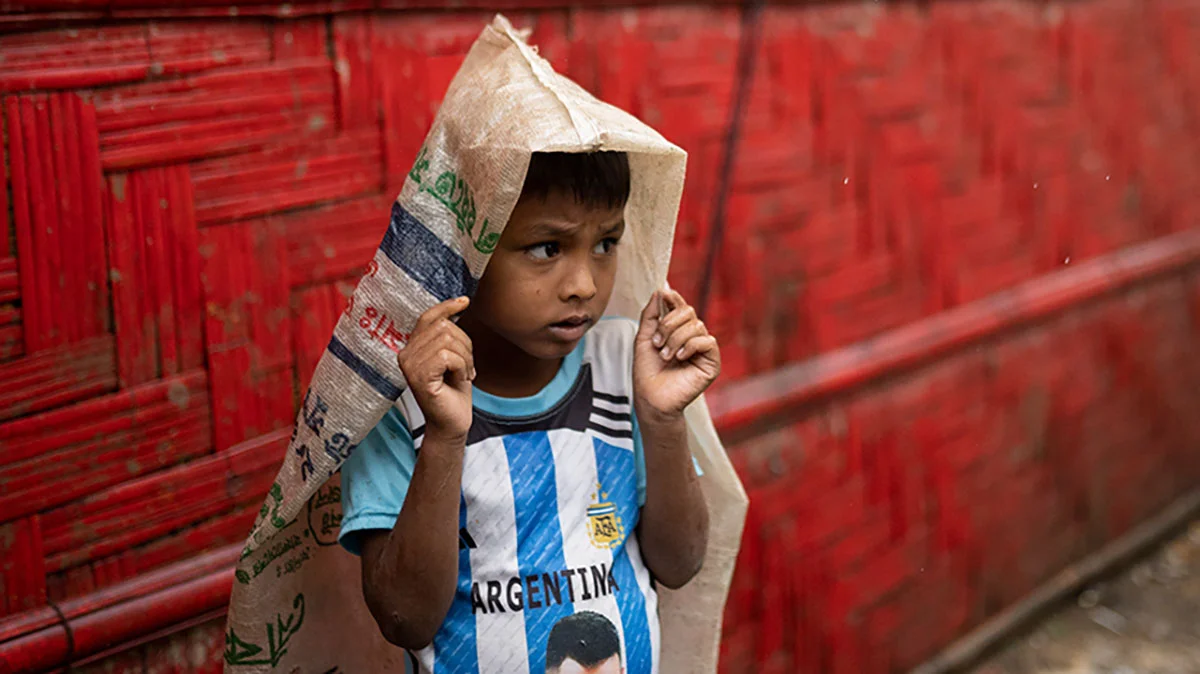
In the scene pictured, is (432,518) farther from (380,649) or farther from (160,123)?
(160,123)

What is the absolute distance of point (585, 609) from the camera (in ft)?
5.45

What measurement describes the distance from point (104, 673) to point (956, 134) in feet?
9.03

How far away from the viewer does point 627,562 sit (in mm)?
1771

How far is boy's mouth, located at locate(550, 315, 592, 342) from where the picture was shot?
1.62m

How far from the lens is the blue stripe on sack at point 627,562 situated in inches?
67.6

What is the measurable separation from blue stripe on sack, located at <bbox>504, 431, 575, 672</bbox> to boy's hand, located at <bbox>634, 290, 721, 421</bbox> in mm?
154

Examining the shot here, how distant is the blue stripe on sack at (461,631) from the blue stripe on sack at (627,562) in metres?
0.20

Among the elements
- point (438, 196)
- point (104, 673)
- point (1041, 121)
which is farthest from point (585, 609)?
point (1041, 121)

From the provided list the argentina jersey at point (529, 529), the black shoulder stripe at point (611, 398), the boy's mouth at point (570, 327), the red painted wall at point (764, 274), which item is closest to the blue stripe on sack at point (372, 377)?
the argentina jersey at point (529, 529)

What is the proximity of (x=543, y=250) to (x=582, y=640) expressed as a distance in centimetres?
51

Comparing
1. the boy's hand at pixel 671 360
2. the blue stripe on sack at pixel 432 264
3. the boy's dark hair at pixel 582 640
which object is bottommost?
the boy's dark hair at pixel 582 640

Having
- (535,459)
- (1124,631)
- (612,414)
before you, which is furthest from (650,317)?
(1124,631)

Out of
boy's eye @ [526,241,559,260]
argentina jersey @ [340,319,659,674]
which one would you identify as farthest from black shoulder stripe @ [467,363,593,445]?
boy's eye @ [526,241,559,260]

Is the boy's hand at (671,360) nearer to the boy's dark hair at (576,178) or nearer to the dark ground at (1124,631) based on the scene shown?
the boy's dark hair at (576,178)
